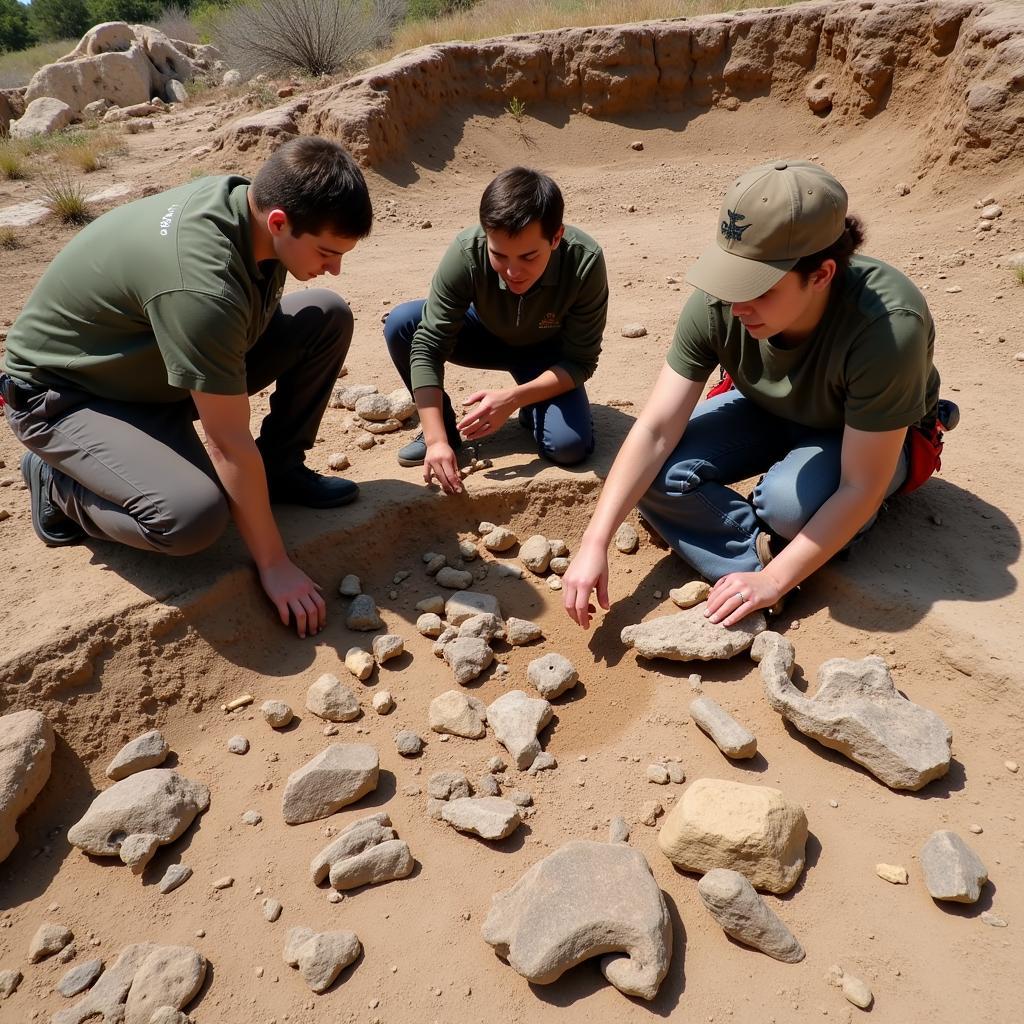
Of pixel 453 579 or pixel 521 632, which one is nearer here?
pixel 521 632

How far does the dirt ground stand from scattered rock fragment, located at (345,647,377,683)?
0.14ft

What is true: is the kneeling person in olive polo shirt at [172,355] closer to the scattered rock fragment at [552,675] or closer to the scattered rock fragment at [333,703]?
the scattered rock fragment at [333,703]

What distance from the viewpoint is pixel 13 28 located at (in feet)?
87.5

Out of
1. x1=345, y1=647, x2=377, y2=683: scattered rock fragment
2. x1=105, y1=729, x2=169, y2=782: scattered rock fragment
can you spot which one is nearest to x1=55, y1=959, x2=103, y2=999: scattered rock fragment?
x1=105, y1=729, x2=169, y2=782: scattered rock fragment

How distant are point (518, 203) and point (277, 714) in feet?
5.12

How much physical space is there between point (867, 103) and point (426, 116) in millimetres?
3918

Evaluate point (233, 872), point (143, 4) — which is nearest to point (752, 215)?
point (233, 872)

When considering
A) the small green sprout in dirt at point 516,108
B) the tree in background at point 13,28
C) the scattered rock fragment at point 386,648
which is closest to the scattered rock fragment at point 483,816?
the scattered rock fragment at point 386,648

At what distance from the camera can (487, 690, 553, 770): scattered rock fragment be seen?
2062mm

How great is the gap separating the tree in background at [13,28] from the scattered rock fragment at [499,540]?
3197 centimetres

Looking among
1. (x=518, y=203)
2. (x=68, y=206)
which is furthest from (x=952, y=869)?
(x=68, y=206)

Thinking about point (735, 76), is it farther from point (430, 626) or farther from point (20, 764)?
point (20, 764)

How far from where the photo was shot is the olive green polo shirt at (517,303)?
279 cm

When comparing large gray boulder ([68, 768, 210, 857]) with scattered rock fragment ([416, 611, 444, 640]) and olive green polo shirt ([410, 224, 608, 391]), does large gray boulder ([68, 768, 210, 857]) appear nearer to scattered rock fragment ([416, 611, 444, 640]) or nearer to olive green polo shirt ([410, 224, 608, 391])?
scattered rock fragment ([416, 611, 444, 640])
